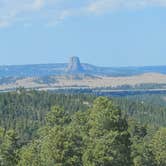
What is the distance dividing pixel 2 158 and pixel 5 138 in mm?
2942

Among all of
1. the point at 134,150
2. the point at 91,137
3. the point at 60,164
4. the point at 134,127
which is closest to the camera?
the point at 60,164

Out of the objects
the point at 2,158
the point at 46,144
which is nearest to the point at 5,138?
the point at 2,158

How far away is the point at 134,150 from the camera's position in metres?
96.9

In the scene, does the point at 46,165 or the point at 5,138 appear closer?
the point at 46,165

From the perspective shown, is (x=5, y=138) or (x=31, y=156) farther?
(x=5, y=138)

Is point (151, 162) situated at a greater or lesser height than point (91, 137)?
lesser

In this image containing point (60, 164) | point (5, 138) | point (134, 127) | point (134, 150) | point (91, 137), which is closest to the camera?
point (60, 164)

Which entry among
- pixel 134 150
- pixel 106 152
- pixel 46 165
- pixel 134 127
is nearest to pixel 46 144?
→ pixel 46 165

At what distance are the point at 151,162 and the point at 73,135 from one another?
96.0 ft

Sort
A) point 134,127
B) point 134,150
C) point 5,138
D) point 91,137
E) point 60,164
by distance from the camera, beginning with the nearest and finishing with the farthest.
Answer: point 60,164, point 91,137, point 5,138, point 134,150, point 134,127

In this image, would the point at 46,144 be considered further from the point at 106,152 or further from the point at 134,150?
the point at 134,150

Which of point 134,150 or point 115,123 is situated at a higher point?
point 115,123

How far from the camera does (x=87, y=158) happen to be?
2835 inches

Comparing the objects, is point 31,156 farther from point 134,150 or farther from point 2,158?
point 134,150
